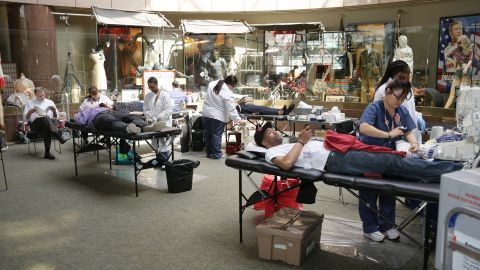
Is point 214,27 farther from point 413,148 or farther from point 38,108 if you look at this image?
point 413,148

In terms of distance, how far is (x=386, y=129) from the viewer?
3.38m

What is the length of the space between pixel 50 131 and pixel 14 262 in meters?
4.42

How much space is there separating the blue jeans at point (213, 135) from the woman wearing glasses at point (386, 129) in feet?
12.2

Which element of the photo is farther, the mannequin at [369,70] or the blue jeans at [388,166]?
the mannequin at [369,70]

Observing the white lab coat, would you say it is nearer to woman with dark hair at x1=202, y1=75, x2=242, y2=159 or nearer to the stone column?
woman with dark hair at x1=202, y1=75, x2=242, y2=159

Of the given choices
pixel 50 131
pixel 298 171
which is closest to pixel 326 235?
pixel 298 171

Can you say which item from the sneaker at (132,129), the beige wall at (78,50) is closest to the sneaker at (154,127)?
the sneaker at (132,129)

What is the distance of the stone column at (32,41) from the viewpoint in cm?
895

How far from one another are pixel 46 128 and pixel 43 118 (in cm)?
19

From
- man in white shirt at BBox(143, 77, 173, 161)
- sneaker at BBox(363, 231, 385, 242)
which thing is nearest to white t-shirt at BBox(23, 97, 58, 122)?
man in white shirt at BBox(143, 77, 173, 161)

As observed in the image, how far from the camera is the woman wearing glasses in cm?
325

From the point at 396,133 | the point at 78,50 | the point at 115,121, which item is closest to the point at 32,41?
the point at 78,50

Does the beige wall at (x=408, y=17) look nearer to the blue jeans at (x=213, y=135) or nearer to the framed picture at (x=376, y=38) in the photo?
the framed picture at (x=376, y=38)

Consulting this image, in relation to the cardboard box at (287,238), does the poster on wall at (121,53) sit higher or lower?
higher
